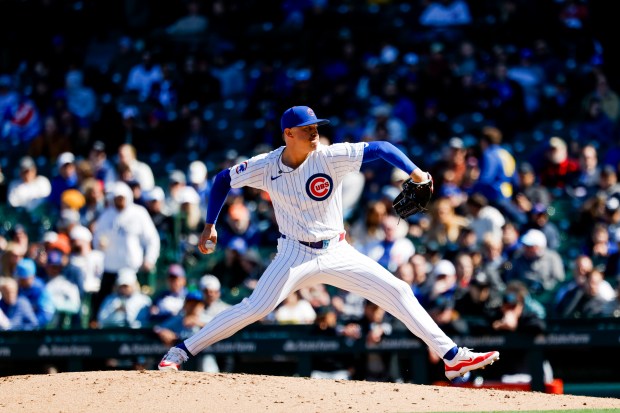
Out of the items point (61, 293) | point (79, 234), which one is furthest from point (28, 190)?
point (61, 293)

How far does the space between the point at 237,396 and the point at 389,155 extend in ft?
5.56

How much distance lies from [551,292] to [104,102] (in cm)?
732

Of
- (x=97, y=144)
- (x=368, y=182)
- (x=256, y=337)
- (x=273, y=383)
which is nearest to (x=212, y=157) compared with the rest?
(x=97, y=144)

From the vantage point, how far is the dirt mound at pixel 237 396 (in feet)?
23.5

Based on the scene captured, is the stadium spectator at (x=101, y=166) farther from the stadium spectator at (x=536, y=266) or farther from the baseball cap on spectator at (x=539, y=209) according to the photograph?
the stadium spectator at (x=536, y=266)

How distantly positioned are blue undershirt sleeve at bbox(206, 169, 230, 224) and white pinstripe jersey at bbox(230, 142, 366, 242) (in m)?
0.30

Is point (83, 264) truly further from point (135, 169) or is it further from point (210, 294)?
point (210, 294)

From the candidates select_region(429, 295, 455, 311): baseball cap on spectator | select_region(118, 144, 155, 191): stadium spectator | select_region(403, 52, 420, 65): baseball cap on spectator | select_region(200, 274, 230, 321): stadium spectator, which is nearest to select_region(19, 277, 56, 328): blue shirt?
select_region(200, 274, 230, 321): stadium spectator

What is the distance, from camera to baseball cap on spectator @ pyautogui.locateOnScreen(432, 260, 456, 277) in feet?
33.8

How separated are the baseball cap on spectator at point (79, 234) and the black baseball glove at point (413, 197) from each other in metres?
5.14

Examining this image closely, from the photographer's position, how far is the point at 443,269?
10.3 m

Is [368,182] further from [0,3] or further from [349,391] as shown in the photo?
A: [0,3]

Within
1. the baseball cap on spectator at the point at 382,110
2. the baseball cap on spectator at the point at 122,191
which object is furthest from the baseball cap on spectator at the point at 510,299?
the baseball cap on spectator at the point at 122,191

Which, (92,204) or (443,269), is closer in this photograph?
(443,269)
